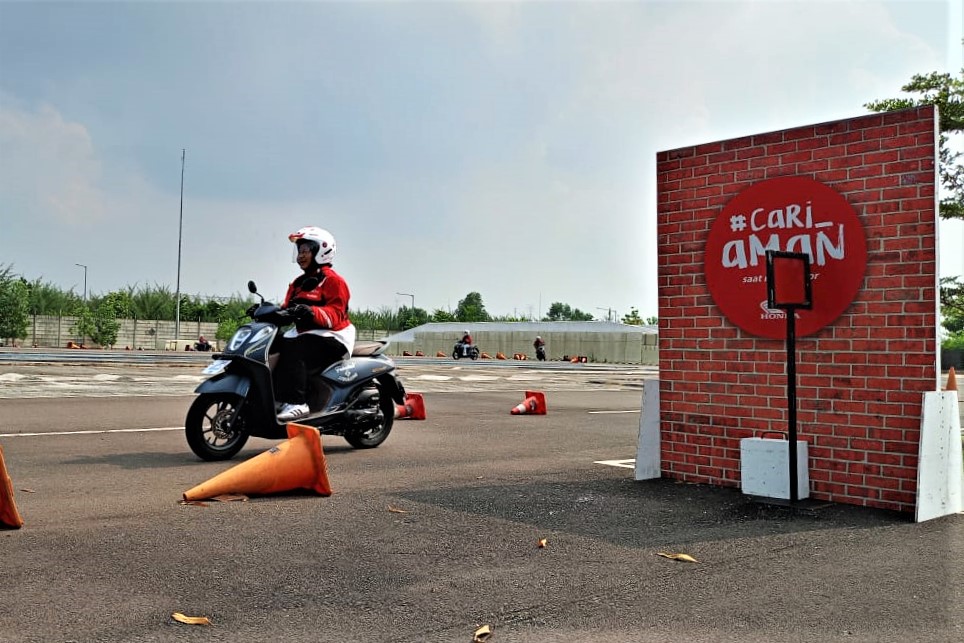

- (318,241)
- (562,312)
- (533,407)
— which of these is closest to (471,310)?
(562,312)

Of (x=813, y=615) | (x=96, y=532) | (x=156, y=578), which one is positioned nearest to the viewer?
(x=813, y=615)

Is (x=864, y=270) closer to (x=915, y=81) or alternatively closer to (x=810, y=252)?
(x=810, y=252)

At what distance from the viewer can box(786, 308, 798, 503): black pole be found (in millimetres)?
5832

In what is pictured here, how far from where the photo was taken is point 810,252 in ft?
20.3

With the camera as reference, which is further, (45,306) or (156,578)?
(45,306)

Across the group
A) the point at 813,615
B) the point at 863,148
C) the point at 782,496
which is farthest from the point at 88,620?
the point at 863,148

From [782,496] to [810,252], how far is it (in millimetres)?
1669

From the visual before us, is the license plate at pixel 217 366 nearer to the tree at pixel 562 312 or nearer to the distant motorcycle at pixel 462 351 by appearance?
the distant motorcycle at pixel 462 351

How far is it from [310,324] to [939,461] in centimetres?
519

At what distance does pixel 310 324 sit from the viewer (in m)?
8.22

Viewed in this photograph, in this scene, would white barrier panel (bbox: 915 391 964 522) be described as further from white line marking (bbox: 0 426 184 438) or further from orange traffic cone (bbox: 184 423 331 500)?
white line marking (bbox: 0 426 184 438)

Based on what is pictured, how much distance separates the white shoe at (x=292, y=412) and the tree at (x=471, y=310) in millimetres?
97364

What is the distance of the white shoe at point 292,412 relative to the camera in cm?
789

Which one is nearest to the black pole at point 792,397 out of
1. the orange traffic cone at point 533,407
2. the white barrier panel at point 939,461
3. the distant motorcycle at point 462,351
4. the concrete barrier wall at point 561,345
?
the white barrier panel at point 939,461
